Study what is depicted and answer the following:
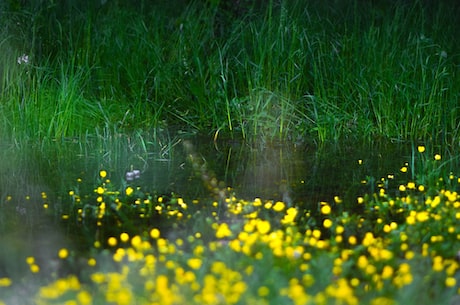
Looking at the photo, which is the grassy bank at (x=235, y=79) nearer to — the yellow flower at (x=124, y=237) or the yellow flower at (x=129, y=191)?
the yellow flower at (x=129, y=191)

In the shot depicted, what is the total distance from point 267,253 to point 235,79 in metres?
3.67

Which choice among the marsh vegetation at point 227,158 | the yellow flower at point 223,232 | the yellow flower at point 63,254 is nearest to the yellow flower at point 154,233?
the marsh vegetation at point 227,158

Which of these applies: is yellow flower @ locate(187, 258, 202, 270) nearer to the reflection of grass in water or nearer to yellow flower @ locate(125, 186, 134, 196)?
the reflection of grass in water

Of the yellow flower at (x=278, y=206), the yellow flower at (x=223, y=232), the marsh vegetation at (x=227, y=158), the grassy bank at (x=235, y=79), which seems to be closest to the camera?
the marsh vegetation at (x=227, y=158)

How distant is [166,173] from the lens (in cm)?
554

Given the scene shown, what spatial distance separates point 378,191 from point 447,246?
1174mm

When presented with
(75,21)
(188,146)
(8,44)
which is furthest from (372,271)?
(75,21)

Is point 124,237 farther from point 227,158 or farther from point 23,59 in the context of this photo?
point 23,59

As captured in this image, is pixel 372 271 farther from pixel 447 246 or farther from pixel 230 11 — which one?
pixel 230 11

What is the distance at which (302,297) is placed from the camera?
3041 mm

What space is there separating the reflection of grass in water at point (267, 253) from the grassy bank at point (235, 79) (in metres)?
1.51

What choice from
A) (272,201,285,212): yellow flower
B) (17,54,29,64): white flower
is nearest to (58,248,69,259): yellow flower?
(272,201,285,212): yellow flower

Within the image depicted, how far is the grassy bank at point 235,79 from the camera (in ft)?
21.5

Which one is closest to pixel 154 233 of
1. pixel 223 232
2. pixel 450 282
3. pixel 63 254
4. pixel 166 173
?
pixel 223 232
